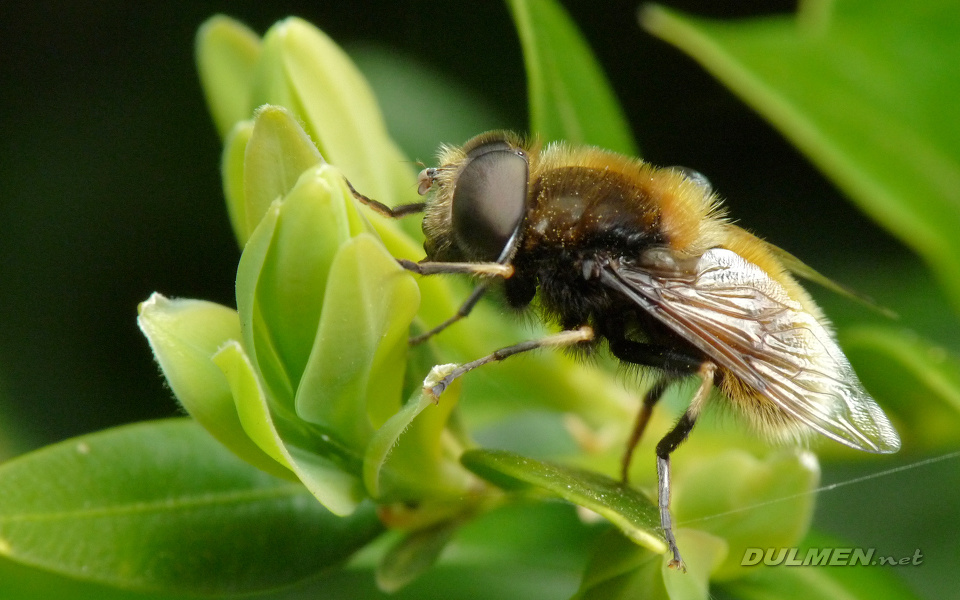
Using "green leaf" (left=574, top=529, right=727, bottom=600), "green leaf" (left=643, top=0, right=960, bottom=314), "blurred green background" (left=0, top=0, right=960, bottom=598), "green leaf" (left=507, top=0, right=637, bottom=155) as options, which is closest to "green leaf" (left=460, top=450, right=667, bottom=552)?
"green leaf" (left=574, top=529, right=727, bottom=600)

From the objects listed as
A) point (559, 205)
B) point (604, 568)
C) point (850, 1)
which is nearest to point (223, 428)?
point (604, 568)

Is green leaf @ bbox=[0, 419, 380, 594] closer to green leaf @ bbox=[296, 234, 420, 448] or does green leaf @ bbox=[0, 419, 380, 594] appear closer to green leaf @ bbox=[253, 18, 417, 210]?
green leaf @ bbox=[296, 234, 420, 448]

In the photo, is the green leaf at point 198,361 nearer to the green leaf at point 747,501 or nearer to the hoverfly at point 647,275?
the hoverfly at point 647,275

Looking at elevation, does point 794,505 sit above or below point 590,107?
below

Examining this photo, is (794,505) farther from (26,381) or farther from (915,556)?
(26,381)

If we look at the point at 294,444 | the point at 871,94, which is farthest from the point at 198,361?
the point at 871,94

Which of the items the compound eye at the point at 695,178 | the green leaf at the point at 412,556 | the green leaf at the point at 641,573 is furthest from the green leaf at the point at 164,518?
the compound eye at the point at 695,178
